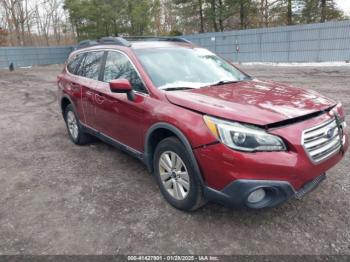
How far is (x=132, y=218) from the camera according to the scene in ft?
10.5

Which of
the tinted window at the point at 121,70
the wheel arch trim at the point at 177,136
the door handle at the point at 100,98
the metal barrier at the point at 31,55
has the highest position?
the metal barrier at the point at 31,55

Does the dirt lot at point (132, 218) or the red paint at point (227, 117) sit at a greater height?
the red paint at point (227, 117)

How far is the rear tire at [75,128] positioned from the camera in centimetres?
534

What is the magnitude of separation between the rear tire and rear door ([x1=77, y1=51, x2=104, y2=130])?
49 cm

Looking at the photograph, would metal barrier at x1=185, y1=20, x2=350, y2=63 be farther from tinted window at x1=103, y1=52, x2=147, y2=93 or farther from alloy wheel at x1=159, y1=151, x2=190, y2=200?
alloy wheel at x1=159, y1=151, x2=190, y2=200

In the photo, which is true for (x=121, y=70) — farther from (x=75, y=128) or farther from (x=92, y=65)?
(x=75, y=128)

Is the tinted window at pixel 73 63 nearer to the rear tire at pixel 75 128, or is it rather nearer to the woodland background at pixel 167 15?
the rear tire at pixel 75 128

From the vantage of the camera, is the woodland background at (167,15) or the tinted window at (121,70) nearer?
the tinted window at (121,70)

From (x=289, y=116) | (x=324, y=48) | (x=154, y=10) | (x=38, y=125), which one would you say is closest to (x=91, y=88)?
(x=289, y=116)

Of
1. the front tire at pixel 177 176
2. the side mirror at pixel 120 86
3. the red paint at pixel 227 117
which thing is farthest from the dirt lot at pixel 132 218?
the side mirror at pixel 120 86

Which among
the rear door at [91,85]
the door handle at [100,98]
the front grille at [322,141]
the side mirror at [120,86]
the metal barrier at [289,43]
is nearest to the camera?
the front grille at [322,141]

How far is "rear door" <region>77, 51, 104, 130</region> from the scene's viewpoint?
4.39 metres

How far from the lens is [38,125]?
733 cm

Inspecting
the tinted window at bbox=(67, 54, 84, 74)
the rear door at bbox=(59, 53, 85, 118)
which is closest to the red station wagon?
the rear door at bbox=(59, 53, 85, 118)
